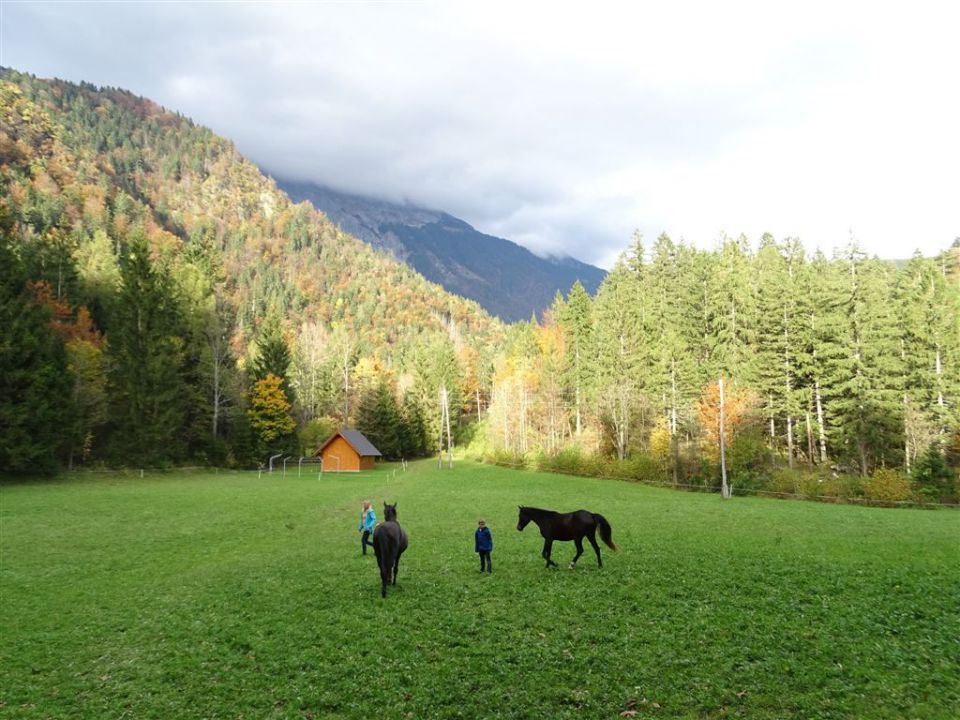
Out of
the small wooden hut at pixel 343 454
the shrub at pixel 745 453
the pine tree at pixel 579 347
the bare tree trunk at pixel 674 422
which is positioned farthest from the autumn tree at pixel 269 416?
the shrub at pixel 745 453

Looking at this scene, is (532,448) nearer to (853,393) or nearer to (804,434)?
(804,434)

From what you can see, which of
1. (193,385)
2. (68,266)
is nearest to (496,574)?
(193,385)

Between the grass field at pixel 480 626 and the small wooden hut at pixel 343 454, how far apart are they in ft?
147

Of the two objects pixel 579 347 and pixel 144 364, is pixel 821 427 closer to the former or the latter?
pixel 579 347

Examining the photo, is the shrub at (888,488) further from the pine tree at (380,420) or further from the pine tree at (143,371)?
the pine tree at (380,420)

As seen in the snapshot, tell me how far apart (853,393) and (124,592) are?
5819 centimetres

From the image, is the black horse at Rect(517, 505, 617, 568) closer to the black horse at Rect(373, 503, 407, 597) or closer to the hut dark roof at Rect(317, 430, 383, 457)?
the black horse at Rect(373, 503, 407, 597)

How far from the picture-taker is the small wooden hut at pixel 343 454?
69688mm

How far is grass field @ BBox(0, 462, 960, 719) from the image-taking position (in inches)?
363

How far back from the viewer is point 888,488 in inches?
1610

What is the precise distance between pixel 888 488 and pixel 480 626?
139 feet

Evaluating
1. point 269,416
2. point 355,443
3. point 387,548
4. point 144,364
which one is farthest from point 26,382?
point 387,548

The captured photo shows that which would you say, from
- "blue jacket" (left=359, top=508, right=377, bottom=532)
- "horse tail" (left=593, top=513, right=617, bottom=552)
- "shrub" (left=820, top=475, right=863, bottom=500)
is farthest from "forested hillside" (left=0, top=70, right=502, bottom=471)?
"shrub" (left=820, top=475, right=863, bottom=500)

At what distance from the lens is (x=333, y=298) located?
192625 millimetres
